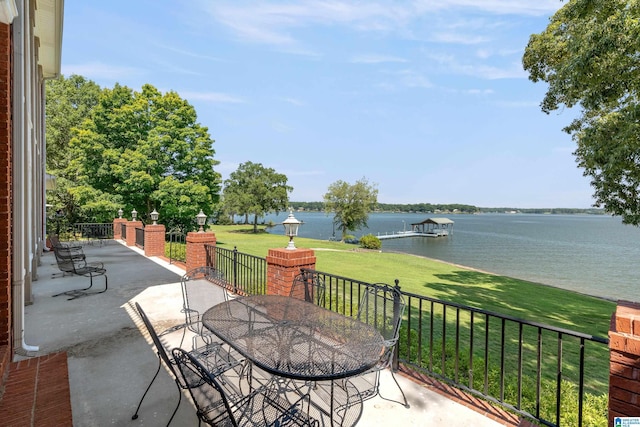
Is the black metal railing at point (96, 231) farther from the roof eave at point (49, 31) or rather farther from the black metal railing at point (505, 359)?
the black metal railing at point (505, 359)

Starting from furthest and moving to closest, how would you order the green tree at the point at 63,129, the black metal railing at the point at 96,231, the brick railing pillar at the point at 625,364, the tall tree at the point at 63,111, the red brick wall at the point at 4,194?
the tall tree at the point at 63,111
the green tree at the point at 63,129
the black metal railing at the point at 96,231
the red brick wall at the point at 4,194
the brick railing pillar at the point at 625,364

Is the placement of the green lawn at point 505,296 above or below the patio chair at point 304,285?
below

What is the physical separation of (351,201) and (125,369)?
40587 millimetres

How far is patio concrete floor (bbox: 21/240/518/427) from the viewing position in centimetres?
264

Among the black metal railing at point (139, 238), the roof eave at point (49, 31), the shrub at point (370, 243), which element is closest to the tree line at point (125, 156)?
the black metal railing at point (139, 238)

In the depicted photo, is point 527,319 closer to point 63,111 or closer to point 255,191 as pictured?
point 63,111

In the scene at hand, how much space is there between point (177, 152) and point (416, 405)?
20780 millimetres

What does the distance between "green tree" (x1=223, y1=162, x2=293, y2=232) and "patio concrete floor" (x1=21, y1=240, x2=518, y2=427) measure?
41.1 m

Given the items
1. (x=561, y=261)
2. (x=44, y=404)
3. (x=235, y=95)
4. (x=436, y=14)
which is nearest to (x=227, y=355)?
(x=44, y=404)

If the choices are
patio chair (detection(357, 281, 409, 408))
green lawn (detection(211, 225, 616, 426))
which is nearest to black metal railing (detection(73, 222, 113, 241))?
green lawn (detection(211, 225, 616, 426))

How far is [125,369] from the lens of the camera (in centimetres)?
339

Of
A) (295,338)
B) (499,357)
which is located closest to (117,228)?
(295,338)

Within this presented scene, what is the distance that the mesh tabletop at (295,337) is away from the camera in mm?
2168

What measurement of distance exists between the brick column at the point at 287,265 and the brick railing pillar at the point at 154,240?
27.0 feet
